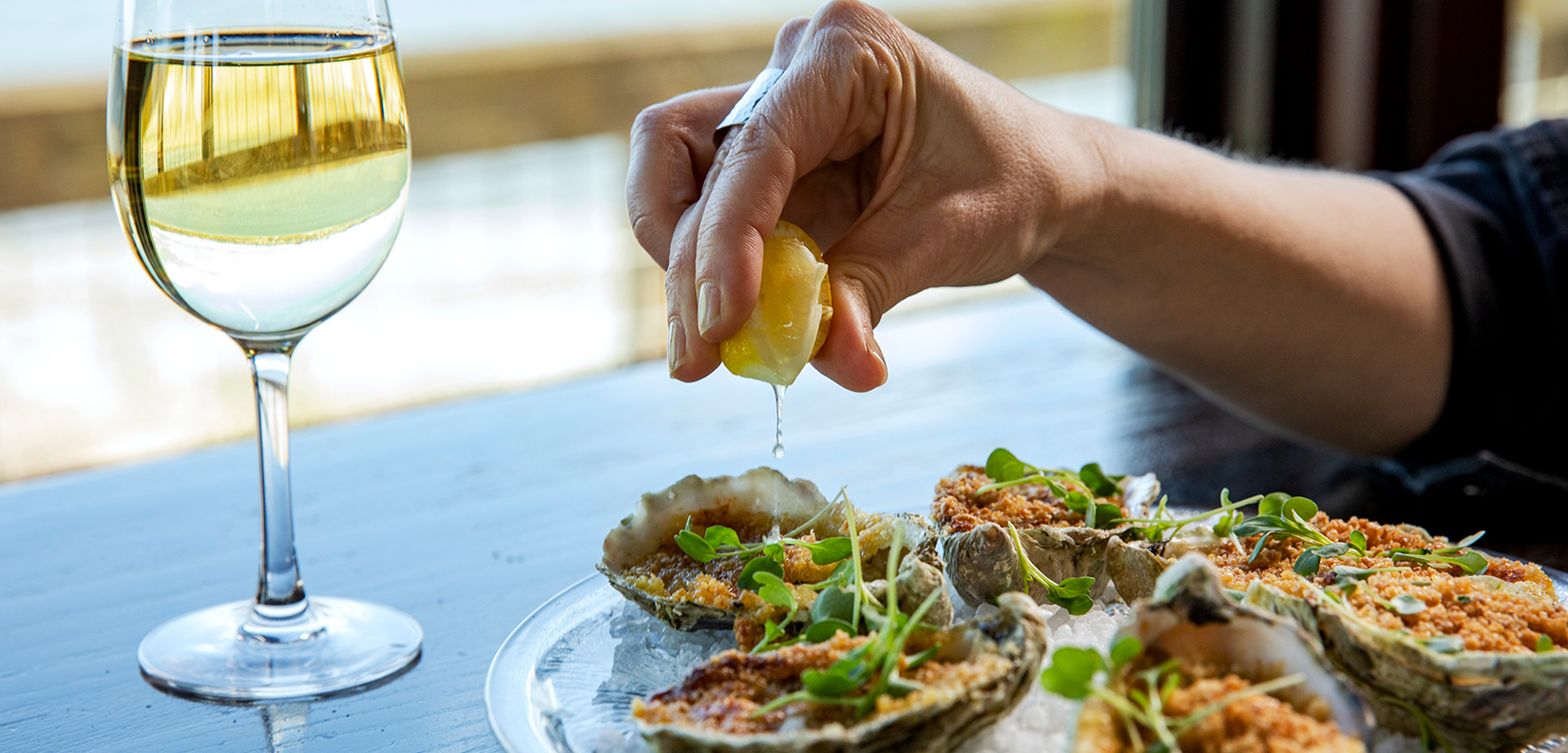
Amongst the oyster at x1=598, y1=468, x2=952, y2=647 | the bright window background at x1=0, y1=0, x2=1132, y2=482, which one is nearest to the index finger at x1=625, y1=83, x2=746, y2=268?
the oyster at x1=598, y1=468, x2=952, y2=647

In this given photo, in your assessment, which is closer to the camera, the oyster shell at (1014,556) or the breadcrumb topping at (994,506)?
the oyster shell at (1014,556)

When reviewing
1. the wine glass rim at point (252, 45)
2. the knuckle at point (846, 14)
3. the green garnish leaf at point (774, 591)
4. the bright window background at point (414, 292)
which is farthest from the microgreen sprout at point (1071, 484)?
the bright window background at point (414, 292)

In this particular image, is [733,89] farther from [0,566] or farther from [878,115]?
[0,566]

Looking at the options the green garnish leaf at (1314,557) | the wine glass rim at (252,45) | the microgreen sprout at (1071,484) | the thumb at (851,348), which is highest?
the wine glass rim at (252,45)

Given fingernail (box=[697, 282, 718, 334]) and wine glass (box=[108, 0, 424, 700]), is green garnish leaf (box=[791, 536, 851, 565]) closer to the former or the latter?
fingernail (box=[697, 282, 718, 334])

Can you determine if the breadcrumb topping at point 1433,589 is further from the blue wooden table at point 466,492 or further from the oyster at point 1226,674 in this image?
the blue wooden table at point 466,492

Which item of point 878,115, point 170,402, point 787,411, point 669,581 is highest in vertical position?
point 878,115

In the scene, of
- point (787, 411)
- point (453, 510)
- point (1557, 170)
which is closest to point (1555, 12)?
point (1557, 170)

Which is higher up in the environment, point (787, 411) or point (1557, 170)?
point (1557, 170)
